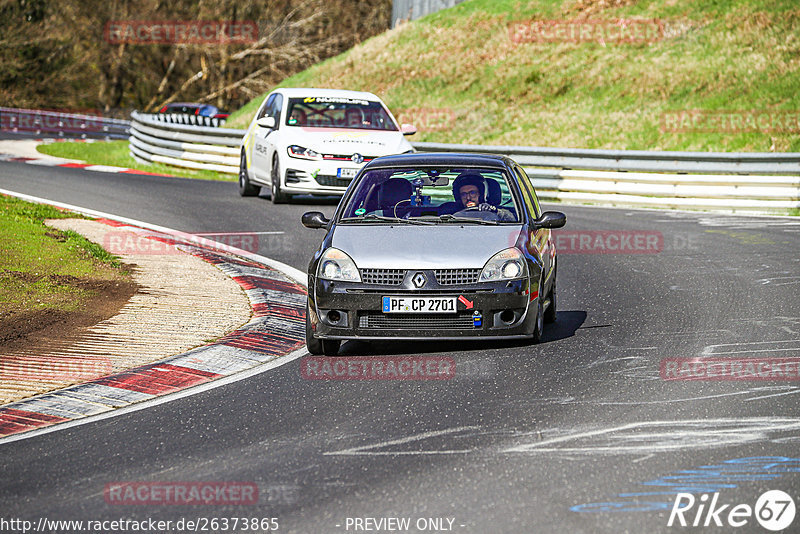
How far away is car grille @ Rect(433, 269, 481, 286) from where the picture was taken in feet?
27.7

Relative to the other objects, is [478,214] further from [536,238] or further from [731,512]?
[731,512]

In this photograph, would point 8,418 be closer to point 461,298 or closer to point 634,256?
point 461,298

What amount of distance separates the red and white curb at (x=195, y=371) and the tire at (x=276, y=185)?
6382 millimetres

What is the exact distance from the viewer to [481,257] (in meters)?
8.59

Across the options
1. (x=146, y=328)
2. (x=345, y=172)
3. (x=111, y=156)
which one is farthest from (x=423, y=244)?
(x=111, y=156)

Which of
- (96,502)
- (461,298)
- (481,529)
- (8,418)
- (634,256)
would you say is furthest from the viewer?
(634,256)

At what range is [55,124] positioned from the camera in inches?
1791

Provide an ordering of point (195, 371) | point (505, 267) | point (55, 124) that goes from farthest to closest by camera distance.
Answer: point (55, 124)
point (505, 267)
point (195, 371)

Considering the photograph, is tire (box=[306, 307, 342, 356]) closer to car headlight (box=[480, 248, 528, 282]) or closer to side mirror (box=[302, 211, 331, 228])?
side mirror (box=[302, 211, 331, 228])

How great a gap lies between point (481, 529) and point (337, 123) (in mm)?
14687

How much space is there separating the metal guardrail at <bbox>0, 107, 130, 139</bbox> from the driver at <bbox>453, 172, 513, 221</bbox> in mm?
37245

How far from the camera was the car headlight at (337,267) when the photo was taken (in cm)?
855

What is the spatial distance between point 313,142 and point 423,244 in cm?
961

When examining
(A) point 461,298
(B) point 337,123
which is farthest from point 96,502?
(B) point 337,123
